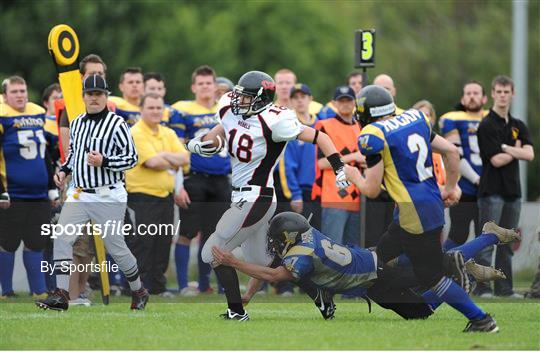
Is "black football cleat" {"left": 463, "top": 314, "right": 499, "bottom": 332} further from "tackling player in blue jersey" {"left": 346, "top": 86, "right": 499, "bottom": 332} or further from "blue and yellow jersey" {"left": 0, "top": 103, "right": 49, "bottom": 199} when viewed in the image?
"blue and yellow jersey" {"left": 0, "top": 103, "right": 49, "bottom": 199}

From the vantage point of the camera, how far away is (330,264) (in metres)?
10.0

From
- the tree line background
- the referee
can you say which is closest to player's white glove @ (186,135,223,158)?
the referee

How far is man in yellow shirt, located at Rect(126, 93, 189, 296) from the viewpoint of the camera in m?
12.1

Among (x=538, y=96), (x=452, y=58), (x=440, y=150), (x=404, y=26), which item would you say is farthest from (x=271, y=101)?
(x=404, y=26)

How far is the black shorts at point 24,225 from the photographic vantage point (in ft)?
39.0

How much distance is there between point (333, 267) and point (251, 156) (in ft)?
3.63

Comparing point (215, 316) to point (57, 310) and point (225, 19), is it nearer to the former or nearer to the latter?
point (57, 310)

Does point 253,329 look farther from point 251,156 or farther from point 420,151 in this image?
point 420,151

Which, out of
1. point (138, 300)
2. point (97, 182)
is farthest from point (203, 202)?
point (97, 182)

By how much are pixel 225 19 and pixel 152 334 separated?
3128 centimetres

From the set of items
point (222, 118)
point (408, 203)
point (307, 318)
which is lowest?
point (307, 318)

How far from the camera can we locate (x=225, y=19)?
130 feet

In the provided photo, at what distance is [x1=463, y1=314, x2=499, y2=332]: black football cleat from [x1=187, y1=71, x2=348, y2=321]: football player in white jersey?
1.67 m

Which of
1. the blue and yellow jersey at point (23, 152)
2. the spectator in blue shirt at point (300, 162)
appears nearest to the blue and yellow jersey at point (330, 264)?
the spectator in blue shirt at point (300, 162)
